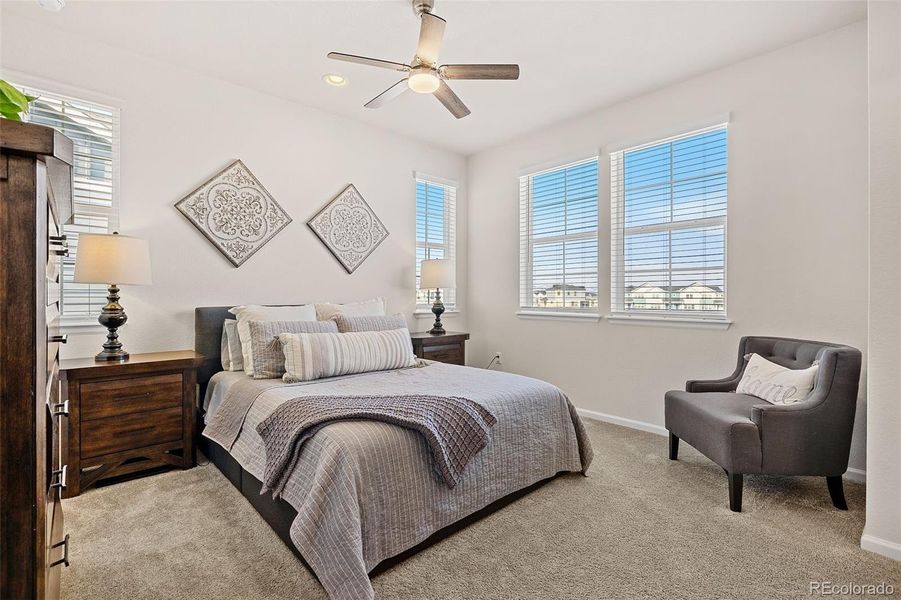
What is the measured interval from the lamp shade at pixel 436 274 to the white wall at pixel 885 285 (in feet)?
10.0

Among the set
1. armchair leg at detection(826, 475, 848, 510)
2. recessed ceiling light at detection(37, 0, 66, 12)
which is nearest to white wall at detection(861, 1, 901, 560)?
armchair leg at detection(826, 475, 848, 510)

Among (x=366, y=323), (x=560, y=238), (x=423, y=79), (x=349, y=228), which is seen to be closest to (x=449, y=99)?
(x=423, y=79)

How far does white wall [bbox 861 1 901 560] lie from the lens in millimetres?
1865

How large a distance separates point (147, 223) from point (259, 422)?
183 centimetres

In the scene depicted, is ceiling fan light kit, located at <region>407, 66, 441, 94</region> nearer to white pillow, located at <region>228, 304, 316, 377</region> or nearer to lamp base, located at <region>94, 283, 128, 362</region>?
white pillow, located at <region>228, 304, 316, 377</region>

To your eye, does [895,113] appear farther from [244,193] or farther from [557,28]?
[244,193]

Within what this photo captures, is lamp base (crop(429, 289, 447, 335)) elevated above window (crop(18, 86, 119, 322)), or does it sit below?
below

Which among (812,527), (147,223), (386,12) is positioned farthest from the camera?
(147,223)

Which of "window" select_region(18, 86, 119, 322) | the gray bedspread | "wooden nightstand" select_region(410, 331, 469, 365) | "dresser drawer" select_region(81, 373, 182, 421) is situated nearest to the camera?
the gray bedspread

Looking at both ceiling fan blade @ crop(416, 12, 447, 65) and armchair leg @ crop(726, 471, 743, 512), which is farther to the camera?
armchair leg @ crop(726, 471, 743, 512)

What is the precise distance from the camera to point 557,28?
8.86ft

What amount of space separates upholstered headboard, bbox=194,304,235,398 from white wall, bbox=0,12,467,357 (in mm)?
133

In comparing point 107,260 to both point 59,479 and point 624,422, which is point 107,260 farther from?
point 624,422

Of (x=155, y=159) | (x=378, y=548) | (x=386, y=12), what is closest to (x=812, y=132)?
(x=386, y=12)
